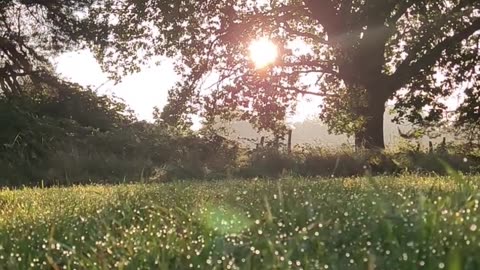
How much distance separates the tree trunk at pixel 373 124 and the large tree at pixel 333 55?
1.4 inches

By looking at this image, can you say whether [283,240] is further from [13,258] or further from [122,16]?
[122,16]

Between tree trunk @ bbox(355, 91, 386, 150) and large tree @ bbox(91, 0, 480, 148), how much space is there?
1.4 inches

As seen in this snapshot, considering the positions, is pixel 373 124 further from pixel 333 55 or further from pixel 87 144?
pixel 87 144

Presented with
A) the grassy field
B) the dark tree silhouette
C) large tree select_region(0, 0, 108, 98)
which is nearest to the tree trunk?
the dark tree silhouette

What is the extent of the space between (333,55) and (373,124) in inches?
110

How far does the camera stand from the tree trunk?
2105 cm

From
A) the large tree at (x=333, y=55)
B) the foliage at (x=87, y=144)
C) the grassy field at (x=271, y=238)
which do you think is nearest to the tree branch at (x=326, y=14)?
the large tree at (x=333, y=55)

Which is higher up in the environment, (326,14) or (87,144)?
(326,14)

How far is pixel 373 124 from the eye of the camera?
70.6 ft

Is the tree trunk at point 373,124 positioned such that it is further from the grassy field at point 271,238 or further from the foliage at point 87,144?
the grassy field at point 271,238

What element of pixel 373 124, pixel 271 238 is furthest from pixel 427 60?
pixel 271 238

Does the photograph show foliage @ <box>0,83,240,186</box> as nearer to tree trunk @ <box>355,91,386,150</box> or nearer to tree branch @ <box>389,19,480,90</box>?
tree trunk @ <box>355,91,386,150</box>

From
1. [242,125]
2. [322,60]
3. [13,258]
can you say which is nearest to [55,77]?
[322,60]

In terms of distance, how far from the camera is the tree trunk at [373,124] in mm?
21047
